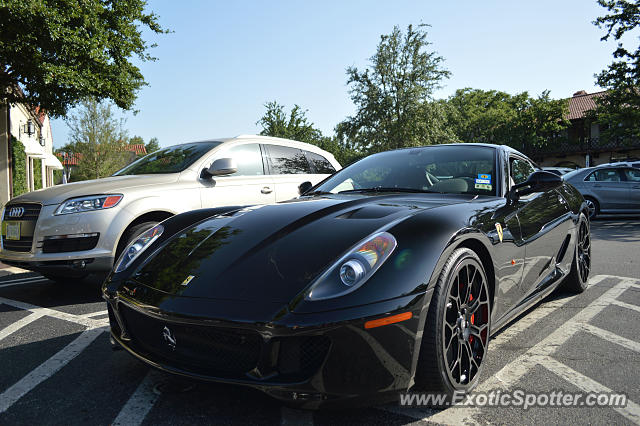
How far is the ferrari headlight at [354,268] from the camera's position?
188cm

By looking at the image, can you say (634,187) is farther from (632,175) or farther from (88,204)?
(88,204)

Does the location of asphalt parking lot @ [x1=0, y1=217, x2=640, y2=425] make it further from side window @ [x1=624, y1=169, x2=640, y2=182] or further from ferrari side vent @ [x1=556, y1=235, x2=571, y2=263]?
side window @ [x1=624, y1=169, x2=640, y2=182]

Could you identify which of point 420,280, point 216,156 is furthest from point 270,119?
point 420,280

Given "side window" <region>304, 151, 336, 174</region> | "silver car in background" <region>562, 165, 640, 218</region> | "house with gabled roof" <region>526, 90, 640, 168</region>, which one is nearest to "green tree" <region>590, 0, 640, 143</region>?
"silver car in background" <region>562, 165, 640, 218</region>

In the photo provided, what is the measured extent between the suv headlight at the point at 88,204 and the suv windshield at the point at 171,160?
3.11ft

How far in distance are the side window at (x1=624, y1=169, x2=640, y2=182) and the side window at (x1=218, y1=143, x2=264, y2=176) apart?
10602 mm

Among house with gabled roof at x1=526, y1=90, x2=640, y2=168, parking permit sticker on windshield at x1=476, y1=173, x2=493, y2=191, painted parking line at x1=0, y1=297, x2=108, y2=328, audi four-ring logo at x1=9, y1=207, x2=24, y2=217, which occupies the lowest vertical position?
painted parking line at x1=0, y1=297, x2=108, y2=328

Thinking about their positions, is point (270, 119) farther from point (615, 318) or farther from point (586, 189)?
point (615, 318)

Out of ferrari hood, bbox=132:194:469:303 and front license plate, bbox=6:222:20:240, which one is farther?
front license plate, bbox=6:222:20:240

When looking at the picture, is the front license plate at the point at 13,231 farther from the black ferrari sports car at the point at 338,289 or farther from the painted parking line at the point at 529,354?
the painted parking line at the point at 529,354

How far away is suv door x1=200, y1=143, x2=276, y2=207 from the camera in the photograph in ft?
17.5

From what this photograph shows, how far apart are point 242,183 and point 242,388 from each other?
4001mm

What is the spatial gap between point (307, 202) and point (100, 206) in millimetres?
2367

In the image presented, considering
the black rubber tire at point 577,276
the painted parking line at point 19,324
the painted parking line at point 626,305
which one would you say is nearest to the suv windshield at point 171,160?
the painted parking line at point 19,324
